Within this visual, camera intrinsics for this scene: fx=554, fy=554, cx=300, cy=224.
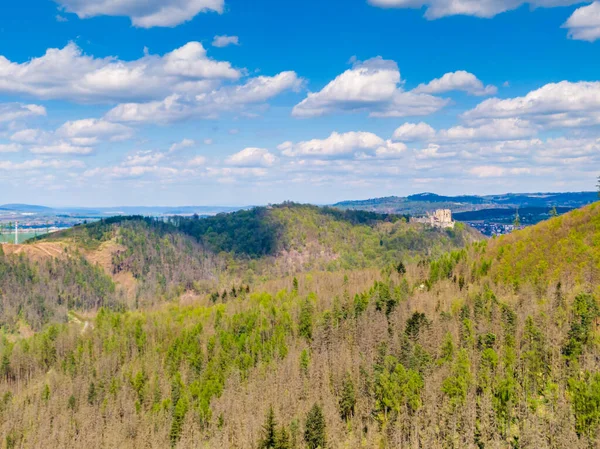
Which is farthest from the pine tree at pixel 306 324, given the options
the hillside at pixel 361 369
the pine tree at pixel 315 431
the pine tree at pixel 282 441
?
the pine tree at pixel 282 441

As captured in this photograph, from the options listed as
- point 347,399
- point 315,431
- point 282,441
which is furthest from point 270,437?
point 347,399

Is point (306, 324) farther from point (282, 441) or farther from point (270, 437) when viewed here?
point (282, 441)

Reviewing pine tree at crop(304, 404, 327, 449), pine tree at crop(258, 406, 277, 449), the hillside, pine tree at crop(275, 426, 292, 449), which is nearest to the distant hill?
the hillside

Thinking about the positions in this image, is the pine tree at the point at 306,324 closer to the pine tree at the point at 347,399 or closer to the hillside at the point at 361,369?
the hillside at the point at 361,369

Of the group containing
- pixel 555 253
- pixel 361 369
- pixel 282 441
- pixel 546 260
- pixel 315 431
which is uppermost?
pixel 555 253

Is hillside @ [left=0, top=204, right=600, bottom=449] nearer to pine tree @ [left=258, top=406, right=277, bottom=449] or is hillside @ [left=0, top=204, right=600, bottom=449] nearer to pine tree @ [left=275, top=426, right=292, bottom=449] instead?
pine tree @ [left=275, top=426, right=292, bottom=449]
